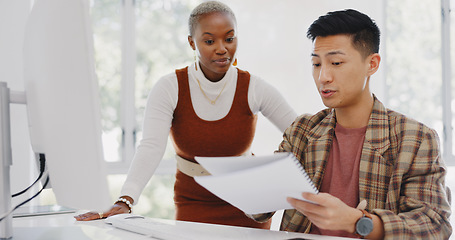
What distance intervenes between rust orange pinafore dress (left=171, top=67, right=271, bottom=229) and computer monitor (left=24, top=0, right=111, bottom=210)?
1.08 meters

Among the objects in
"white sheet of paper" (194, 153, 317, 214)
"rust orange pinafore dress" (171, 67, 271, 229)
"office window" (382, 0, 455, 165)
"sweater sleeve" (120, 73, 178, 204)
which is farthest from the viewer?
"office window" (382, 0, 455, 165)

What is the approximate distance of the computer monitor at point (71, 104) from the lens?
0.67m

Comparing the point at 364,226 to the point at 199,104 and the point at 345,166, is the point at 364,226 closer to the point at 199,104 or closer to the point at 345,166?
the point at 345,166

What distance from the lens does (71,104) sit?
2.27 ft

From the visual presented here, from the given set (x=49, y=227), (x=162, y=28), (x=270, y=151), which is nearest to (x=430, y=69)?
(x=270, y=151)

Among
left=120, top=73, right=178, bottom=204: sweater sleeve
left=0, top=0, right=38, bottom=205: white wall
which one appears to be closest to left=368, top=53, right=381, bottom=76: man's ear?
left=120, top=73, right=178, bottom=204: sweater sleeve

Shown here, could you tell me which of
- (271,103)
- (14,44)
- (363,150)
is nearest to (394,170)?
(363,150)

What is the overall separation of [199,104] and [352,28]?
0.72 m

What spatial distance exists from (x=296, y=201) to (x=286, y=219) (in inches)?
16.3

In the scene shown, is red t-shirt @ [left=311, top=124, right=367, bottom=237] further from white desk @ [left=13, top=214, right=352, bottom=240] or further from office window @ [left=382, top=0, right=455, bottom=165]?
office window @ [left=382, top=0, right=455, bottom=165]

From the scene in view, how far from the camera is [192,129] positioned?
A: 1.80 meters

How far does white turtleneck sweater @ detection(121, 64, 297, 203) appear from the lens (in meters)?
1.72

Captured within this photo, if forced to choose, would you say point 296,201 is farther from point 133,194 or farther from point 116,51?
point 116,51

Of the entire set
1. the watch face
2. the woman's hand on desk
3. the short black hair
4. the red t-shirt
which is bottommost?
the woman's hand on desk
